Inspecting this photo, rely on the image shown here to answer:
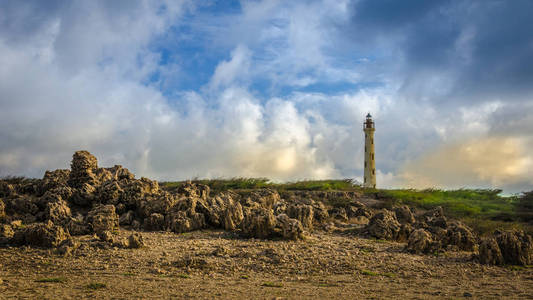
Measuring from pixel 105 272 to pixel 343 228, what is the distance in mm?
10703

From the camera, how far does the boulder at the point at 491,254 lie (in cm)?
1319

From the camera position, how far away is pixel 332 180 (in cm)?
3947

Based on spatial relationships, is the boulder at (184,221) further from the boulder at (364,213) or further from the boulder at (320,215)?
the boulder at (364,213)

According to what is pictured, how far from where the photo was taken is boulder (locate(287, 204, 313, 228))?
18.0 meters

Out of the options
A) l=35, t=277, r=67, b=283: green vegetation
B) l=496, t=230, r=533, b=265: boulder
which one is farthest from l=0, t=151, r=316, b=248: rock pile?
l=496, t=230, r=533, b=265: boulder

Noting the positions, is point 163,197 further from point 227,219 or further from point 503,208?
point 503,208

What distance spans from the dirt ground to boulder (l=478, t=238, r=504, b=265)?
0.36 metres

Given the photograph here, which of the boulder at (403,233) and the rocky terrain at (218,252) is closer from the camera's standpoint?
the rocky terrain at (218,252)

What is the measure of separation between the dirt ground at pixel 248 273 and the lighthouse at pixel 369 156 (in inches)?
1542

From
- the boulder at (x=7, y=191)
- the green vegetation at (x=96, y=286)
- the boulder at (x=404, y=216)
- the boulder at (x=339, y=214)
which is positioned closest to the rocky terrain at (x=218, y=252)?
the green vegetation at (x=96, y=286)

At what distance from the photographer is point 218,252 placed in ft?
41.3

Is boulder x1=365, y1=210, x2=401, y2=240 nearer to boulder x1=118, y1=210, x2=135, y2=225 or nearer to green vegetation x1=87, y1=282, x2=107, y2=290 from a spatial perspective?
boulder x1=118, y1=210, x2=135, y2=225

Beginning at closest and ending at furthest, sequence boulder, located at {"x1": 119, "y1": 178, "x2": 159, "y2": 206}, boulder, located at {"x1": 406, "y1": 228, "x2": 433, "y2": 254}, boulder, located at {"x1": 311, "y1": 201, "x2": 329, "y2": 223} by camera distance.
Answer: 1. boulder, located at {"x1": 406, "y1": 228, "x2": 433, "y2": 254}
2. boulder, located at {"x1": 119, "y1": 178, "x2": 159, "y2": 206}
3. boulder, located at {"x1": 311, "y1": 201, "x2": 329, "y2": 223}

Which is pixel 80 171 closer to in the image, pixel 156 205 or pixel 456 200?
pixel 156 205
